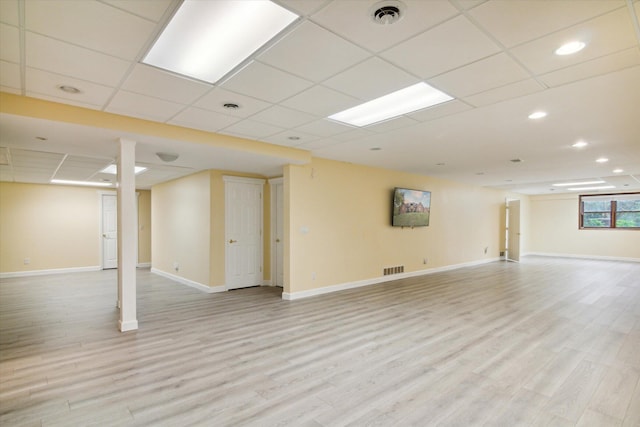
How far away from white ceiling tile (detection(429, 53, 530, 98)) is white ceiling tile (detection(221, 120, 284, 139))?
2.12 m

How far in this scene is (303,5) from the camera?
1.83 metres

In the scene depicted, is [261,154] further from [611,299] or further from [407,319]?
[611,299]

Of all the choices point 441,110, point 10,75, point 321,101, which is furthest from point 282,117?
point 10,75

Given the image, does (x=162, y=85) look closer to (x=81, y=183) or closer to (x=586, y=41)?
(x=586, y=41)

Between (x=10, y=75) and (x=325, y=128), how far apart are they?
3.08 meters

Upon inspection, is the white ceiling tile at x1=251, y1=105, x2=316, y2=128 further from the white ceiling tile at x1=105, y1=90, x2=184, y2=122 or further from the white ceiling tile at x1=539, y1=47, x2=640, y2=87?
the white ceiling tile at x1=539, y1=47, x2=640, y2=87

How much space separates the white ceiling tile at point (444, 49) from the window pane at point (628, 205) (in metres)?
13.4

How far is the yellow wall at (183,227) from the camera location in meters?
6.57

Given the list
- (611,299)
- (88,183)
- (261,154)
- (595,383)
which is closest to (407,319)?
(595,383)

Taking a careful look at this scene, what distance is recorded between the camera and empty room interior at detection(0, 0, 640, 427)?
215cm

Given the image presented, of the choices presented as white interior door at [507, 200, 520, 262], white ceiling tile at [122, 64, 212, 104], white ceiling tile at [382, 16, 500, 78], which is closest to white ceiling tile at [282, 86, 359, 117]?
white ceiling tile at [382, 16, 500, 78]

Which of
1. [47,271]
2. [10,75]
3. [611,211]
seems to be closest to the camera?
[10,75]

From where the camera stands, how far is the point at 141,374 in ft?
9.59

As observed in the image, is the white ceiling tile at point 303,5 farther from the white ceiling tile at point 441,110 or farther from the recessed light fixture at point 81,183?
the recessed light fixture at point 81,183
